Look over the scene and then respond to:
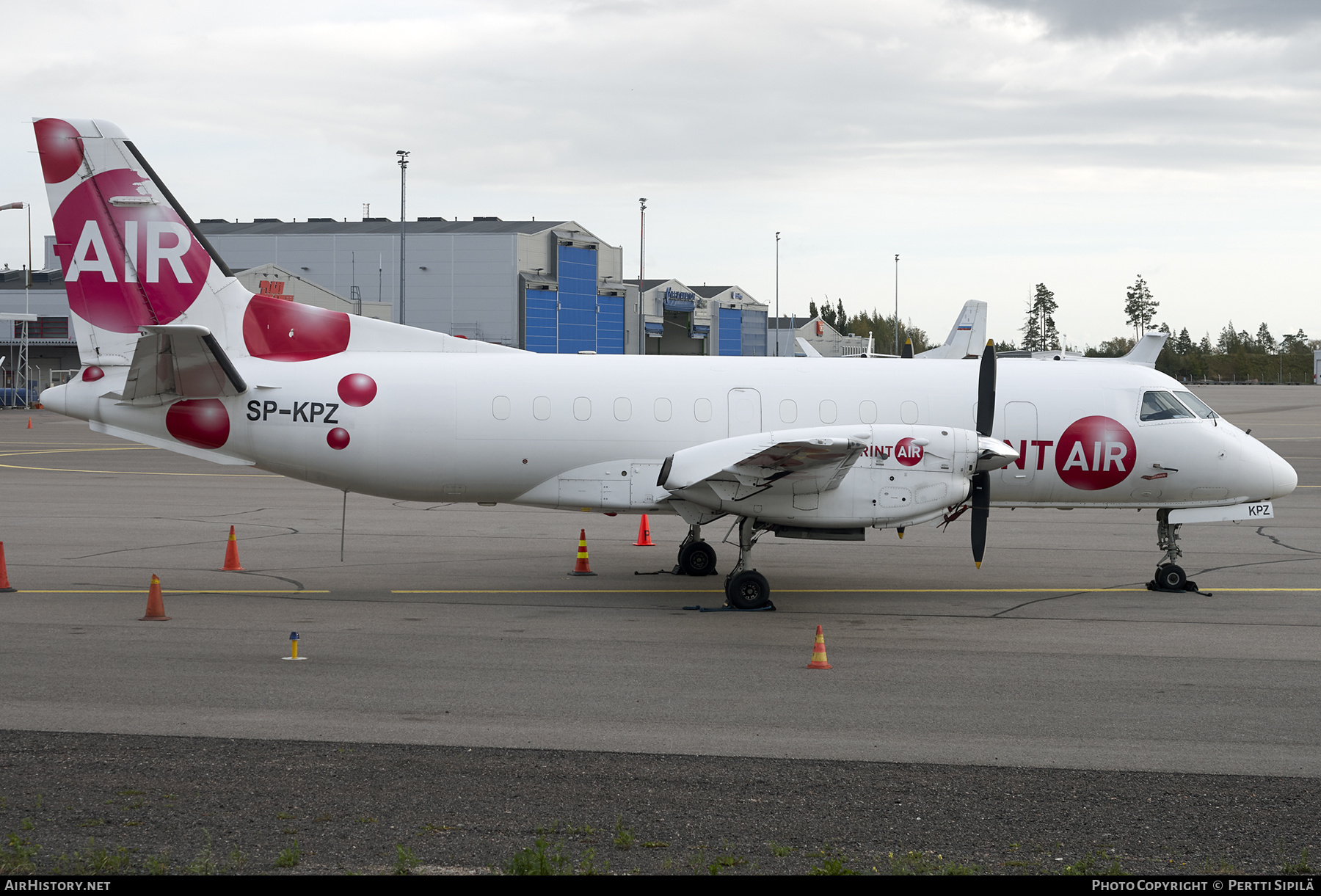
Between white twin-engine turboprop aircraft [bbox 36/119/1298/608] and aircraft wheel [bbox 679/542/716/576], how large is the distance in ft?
5.89

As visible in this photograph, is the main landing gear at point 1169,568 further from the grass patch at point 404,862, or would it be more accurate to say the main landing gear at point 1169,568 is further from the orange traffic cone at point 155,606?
the orange traffic cone at point 155,606

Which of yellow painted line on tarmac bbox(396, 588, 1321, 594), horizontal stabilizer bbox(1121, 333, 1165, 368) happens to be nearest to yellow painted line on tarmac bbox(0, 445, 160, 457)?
yellow painted line on tarmac bbox(396, 588, 1321, 594)

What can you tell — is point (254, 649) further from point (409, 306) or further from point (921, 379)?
point (409, 306)

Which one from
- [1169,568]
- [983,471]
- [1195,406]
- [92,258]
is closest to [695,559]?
[983,471]

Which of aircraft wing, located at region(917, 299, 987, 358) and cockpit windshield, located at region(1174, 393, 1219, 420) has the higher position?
aircraft wing, located at region(917, 299, 987, 358)

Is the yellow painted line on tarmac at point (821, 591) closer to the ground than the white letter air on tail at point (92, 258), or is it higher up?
Result: closer to the ground

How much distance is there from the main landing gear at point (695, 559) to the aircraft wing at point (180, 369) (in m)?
6.78

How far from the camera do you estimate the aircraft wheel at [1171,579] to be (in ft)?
52.0

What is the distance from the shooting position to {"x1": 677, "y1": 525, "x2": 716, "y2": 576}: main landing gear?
17094mm

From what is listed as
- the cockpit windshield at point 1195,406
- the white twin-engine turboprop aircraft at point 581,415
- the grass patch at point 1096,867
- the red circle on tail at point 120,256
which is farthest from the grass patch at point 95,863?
the cockpit windshield at point 1195,406

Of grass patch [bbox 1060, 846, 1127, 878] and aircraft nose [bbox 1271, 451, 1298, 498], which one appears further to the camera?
aircraft nose [bbox 1271, 451, 1298, 498]

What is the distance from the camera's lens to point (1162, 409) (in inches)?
637

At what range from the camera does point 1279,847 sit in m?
6.82

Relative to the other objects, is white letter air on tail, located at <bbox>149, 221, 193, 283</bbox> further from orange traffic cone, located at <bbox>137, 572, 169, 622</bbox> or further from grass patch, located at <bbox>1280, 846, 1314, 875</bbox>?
Answer: grass patch, located at <bbox>1280, 846, 1314, 875</bbox>
